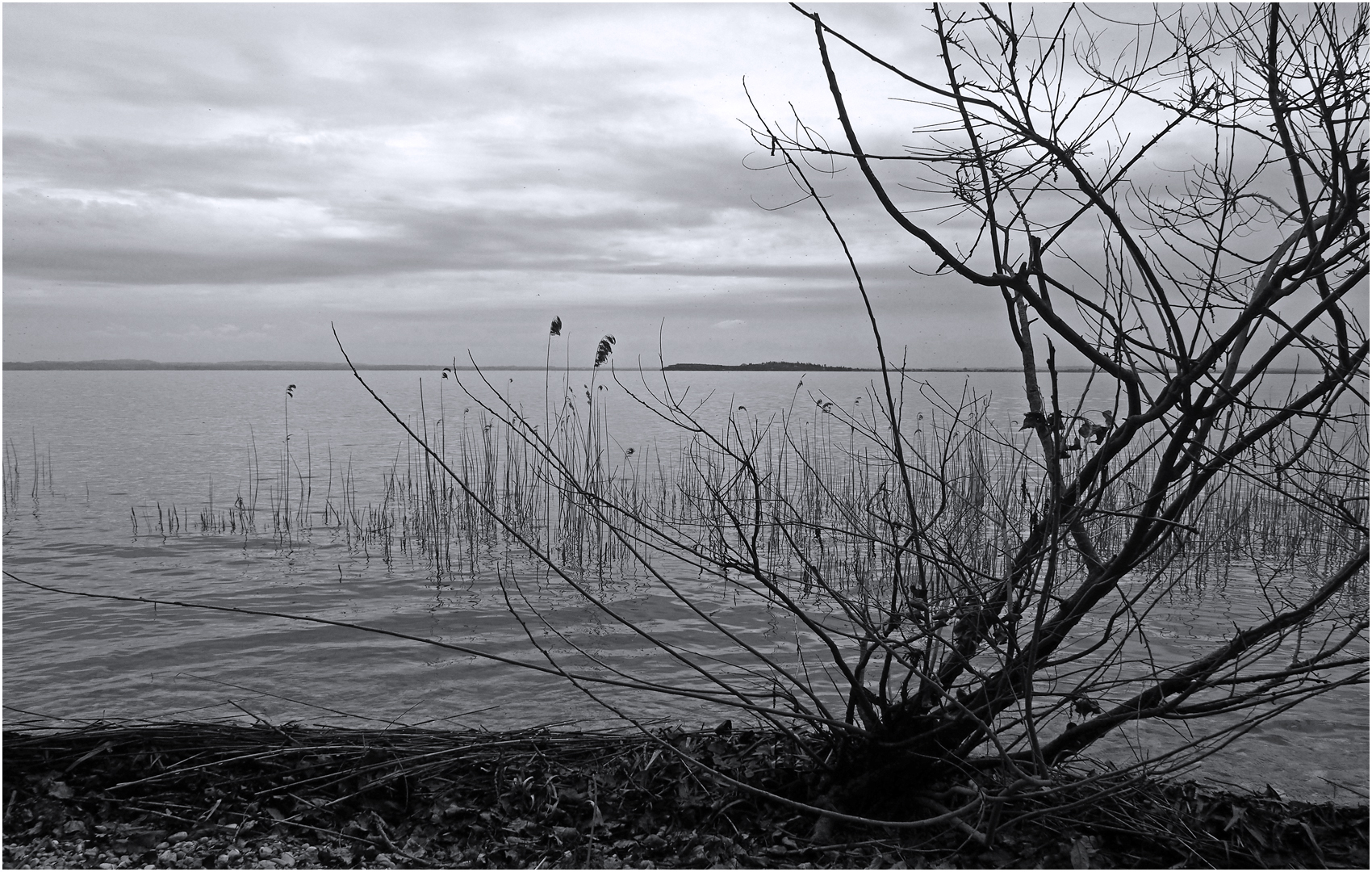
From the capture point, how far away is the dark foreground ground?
9.23 feet

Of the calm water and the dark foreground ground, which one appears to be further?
the calm water

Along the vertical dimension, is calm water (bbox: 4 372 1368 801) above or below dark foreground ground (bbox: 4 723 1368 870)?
below

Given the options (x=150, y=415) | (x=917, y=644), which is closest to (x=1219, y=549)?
(x=917, y=644)

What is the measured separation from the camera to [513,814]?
3.08 m

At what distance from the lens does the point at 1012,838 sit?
2875mm

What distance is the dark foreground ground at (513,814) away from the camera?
2.81 meters

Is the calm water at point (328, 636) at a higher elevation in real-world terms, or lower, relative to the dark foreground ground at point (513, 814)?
lower

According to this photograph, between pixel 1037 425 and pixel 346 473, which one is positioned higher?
pixel 1037 425

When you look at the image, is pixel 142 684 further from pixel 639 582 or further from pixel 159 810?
pixel 639 582

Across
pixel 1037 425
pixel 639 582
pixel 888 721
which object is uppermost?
pixel 1037 425

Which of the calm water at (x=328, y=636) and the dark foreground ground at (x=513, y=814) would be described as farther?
the calm water at (x=328, y=636)

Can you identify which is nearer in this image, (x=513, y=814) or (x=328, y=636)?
(x=513, y=814)

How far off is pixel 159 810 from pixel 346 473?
13391 mm

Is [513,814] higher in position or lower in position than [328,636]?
higher
